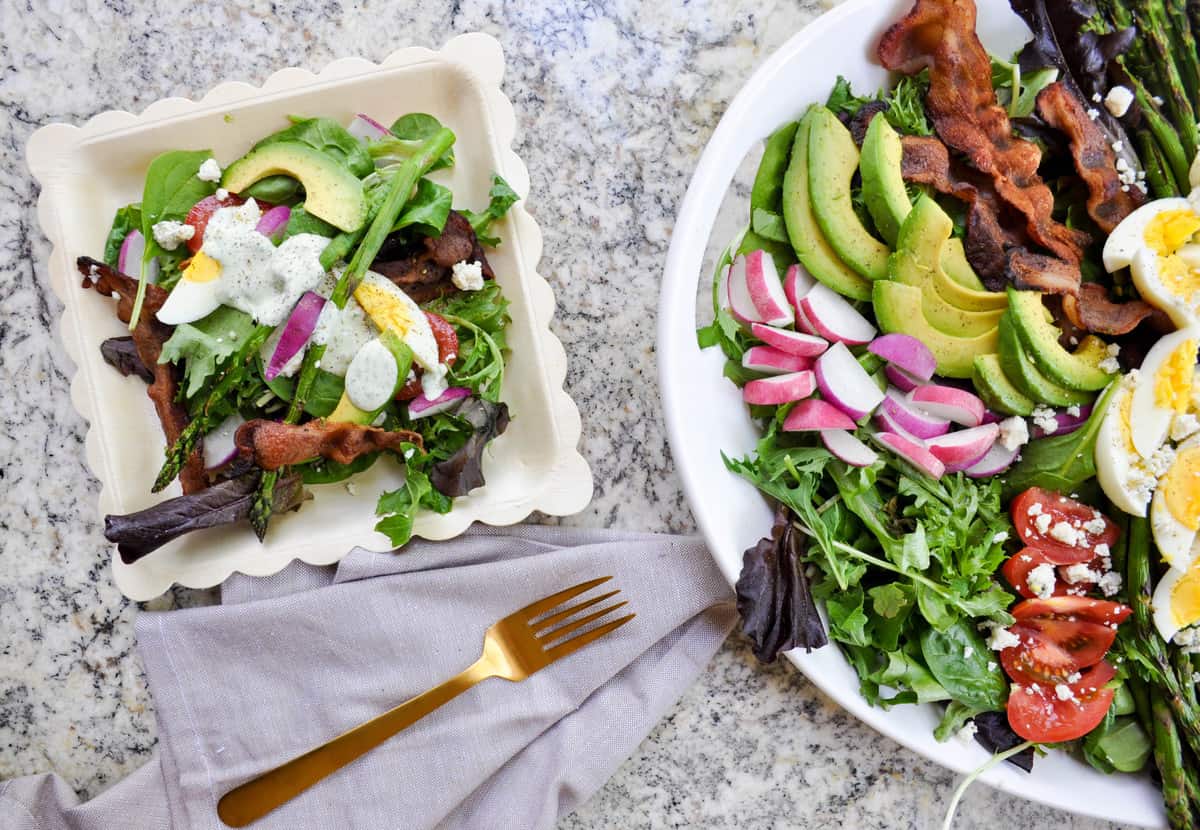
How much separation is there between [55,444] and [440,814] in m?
1.03

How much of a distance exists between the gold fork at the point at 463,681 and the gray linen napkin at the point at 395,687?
20 mm

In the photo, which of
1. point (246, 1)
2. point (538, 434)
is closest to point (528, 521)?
point (538, 434)

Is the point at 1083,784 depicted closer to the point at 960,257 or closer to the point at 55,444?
the point at 960,257

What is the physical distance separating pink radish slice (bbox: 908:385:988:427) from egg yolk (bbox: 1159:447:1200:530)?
1.13ft

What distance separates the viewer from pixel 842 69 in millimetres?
1554

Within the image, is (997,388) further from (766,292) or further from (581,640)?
(581,640)

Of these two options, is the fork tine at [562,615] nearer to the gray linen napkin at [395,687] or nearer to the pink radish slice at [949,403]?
the gray linen napkin at [395,687]

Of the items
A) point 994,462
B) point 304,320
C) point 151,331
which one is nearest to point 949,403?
point 994,462

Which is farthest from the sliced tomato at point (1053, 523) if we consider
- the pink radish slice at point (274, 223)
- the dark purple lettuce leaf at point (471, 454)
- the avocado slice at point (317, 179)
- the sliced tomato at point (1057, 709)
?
the pink radish slice at point (274, 223)

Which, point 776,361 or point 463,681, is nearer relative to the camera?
point 776,361

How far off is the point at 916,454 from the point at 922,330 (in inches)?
8.3

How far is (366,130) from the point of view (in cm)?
160

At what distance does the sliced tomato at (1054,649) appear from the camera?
1539mm

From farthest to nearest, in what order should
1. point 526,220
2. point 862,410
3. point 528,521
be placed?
1. point 528,521
2. point 526,220
3. point 862,410
